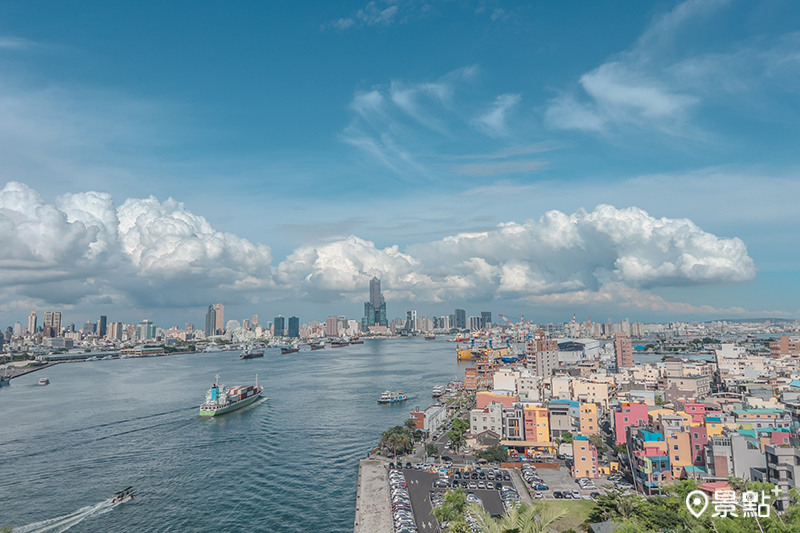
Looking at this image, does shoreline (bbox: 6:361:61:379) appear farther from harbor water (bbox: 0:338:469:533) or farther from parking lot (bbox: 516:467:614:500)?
parking lot (bbox: 516:467:614:500)

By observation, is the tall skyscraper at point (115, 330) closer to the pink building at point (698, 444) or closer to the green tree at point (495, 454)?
the green tree at point (495, 454)

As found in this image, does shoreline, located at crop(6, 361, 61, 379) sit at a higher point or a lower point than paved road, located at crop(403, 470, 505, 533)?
higher

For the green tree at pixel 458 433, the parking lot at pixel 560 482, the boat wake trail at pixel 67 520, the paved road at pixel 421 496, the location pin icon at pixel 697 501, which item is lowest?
the parking lot at pixel 560 482

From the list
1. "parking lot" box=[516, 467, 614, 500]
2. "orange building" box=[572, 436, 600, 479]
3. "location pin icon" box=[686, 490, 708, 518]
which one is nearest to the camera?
"location pin icon" box=[686, 490, 708, 518]

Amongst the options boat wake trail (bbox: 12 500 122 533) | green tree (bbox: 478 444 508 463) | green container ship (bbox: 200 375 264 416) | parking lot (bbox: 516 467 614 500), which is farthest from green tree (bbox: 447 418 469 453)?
green container ship (bbox: 200 375 264 416)

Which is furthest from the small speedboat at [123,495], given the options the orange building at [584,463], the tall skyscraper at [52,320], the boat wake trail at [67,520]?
the tall skyscraper at [52,320]
